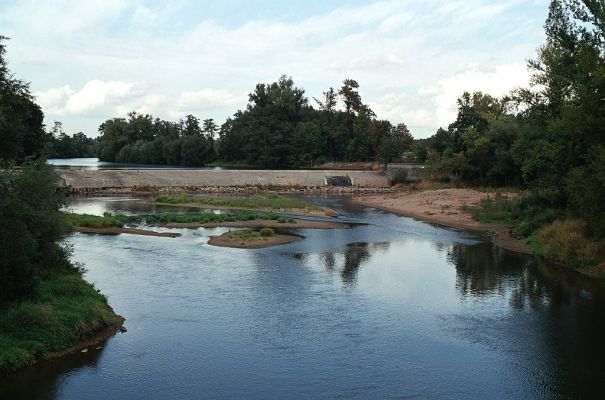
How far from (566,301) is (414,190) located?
56911 mm

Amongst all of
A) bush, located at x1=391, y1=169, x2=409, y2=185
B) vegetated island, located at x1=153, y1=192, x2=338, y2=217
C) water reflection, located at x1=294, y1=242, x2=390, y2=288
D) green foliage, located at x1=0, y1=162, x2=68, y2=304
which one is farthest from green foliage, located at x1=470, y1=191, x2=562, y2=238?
bush, located at x1=391, y1=169, x2=409, y2=185

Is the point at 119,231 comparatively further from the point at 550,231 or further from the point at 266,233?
the point at 550,231

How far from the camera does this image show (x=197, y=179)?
90.9 m

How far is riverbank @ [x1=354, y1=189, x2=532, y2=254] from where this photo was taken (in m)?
46.5

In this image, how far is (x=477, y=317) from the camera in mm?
24625

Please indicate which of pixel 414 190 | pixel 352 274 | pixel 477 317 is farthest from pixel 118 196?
pixel 477 317

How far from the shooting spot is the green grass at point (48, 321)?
1777cm

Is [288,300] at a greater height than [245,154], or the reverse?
[245,154]

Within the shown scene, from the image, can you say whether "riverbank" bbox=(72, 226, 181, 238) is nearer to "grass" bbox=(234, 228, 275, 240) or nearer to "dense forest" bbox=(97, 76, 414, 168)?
"grass" bbox=(234, 228, 275, 240)

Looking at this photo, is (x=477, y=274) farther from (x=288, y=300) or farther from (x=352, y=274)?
(x=288, y=300)

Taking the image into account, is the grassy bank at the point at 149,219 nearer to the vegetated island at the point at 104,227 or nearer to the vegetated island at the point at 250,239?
the vegetated island at the point at 104,227

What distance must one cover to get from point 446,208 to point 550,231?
74.2 feet

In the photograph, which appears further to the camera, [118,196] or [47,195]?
[118,196]

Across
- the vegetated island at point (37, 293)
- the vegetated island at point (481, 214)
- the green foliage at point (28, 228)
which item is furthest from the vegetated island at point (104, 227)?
the vegetated island at point (481, 214)
